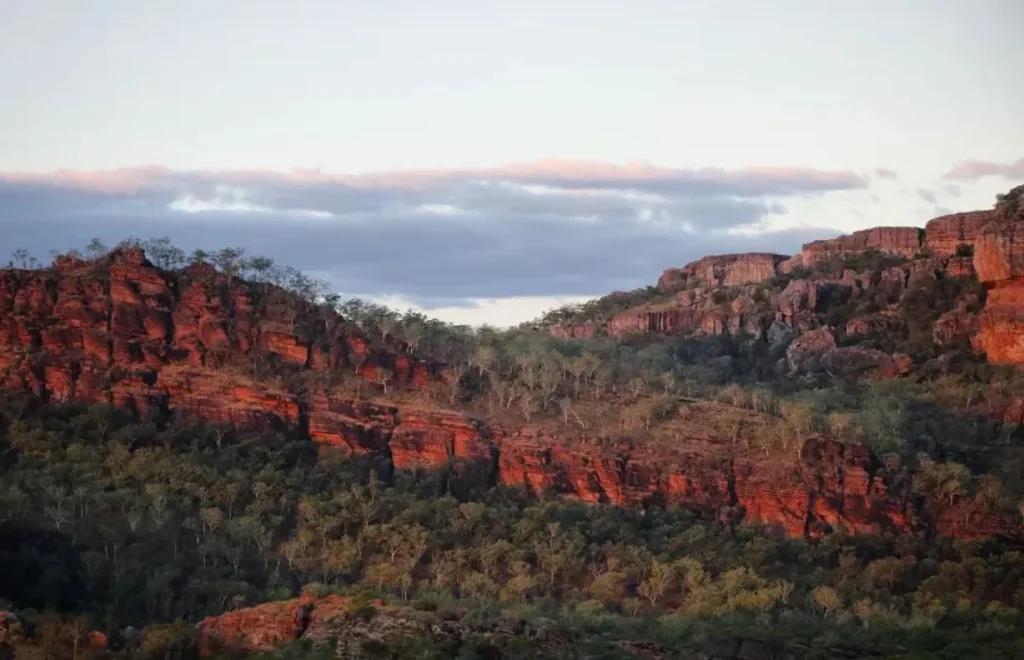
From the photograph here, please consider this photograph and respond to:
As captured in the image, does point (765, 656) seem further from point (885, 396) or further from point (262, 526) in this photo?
point (885, 396)

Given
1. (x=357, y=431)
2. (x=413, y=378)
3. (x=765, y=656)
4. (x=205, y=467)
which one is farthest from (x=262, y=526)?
(x=765, y=656)

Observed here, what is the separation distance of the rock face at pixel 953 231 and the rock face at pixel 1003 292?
10.6 meters

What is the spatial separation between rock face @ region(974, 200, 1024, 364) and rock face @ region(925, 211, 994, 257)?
Answer: 1056cm

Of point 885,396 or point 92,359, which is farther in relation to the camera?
point 885,396

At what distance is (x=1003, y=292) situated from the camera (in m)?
96.9

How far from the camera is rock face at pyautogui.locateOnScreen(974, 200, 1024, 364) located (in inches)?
3708

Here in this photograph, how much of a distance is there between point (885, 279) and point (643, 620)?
53.5 meters

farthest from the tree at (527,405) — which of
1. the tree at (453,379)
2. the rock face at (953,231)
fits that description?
the rock face at (953,231)

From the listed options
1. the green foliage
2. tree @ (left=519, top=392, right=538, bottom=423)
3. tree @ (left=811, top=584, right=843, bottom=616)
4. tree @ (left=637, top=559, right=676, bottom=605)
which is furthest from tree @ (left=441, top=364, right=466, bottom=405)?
tree @ (left=811, top=584, right=843, bottom=616)

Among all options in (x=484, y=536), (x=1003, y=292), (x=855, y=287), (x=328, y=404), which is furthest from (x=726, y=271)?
(x=484, y=536)

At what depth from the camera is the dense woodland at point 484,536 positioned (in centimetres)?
5922

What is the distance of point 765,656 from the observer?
55938 millimetres

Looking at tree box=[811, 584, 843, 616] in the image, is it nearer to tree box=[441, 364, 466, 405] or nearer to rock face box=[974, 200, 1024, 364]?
tree box=[441, 364, 466, 405]

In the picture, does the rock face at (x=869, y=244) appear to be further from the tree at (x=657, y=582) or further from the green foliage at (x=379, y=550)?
the tree at (x=657, y=582)
